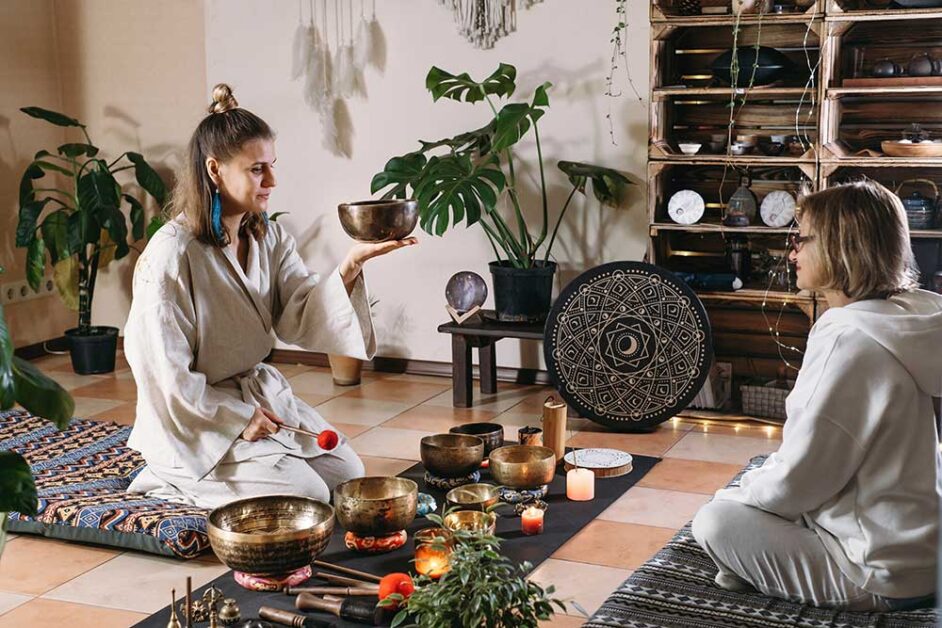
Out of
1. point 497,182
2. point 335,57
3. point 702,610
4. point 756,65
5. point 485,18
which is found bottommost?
point 702,610

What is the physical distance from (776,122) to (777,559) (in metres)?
2.72

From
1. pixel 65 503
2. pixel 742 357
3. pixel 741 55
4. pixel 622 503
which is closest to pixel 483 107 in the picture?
pixel 741 55

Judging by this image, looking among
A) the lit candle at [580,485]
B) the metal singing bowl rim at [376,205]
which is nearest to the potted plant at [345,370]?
the lit candle at [580,485]

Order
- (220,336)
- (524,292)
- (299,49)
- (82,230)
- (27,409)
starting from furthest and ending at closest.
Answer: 1. (299,49)
2. (82,230)
3. (524,292)
4. (220,336)
5. (27,409)

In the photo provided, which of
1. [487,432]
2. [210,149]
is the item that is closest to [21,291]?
[210,149]

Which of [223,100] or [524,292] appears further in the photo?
[524,292]

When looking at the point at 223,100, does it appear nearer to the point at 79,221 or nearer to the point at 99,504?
the point at 99,504

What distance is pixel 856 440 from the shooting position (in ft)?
8.29

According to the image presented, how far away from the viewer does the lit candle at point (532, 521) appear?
3.49 m

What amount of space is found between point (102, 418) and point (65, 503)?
142 cm

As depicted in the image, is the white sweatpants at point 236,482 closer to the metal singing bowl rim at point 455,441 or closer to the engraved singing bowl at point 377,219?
the metal singing bowl rim at point 455,441

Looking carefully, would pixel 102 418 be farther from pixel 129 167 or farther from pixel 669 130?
pixel 669 130

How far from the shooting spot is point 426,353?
19.0 ft

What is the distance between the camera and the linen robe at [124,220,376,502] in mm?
3510
